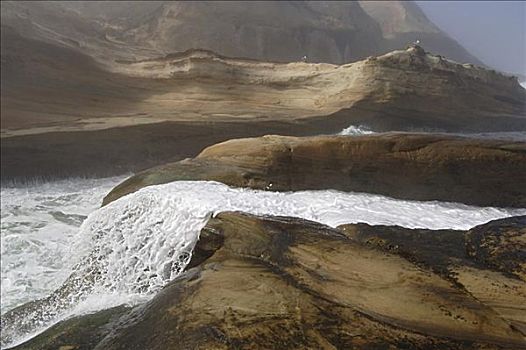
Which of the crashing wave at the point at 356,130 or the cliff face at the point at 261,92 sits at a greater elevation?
the cliff face at the point at 261,92

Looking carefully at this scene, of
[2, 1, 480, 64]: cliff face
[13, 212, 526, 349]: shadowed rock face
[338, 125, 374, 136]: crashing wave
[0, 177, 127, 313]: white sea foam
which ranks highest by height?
[2, 1, 480, 64]: cliff face

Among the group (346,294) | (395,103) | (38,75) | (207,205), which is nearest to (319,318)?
(346,294)

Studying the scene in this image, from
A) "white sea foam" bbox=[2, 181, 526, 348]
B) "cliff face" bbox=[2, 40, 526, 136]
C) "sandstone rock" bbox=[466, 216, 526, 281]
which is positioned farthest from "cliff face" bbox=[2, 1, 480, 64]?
"sandstone rock" bbox=[466, 216, 526, 281]

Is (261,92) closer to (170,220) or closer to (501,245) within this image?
(170,220)

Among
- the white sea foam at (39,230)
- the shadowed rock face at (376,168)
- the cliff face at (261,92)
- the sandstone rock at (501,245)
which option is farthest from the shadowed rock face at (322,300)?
the cliff face at (261,92)

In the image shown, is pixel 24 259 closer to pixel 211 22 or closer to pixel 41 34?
pixel 41 34

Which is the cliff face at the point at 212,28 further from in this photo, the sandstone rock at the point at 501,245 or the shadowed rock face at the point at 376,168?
the sandstone rock at the point at 501,245

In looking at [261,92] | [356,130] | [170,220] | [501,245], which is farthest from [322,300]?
[261,92]

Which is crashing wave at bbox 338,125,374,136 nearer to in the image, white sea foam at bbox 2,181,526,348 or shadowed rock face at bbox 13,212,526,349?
white sea foam at bbox 2,181,526,348
